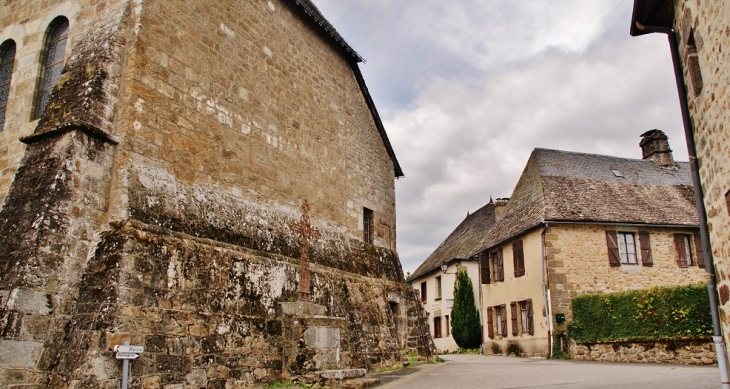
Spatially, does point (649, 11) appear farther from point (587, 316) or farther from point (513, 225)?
point (513, 225)

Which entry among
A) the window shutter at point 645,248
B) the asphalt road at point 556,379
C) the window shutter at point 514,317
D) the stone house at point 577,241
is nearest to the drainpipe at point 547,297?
the stone house at point 577,241

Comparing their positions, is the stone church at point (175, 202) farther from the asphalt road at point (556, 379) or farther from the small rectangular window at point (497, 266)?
the small rectangular window at point (497, 266)

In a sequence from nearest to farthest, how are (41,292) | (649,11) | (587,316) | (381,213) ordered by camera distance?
(41,292) < (649,11) < (381,213) < (587,316)

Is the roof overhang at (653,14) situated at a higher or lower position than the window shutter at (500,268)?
higher

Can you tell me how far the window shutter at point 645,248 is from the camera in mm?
18234

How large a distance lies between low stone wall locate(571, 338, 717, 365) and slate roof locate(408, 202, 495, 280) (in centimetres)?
1246

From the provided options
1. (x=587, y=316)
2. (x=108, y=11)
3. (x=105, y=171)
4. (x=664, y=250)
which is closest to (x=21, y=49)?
(x=108, y=11)

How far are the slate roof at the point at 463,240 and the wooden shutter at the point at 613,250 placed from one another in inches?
410

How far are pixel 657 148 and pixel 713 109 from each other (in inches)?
778

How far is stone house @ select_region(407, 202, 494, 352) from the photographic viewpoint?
28.3m

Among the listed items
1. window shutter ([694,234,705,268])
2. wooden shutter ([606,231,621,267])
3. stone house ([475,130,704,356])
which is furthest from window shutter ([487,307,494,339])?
window shutter ([694,234,705,268])

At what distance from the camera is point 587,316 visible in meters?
16.1

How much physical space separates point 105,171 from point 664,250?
17.6m

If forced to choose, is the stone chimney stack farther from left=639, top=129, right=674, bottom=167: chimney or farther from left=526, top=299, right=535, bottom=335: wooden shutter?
left=526, top=299, right=535, bottom=335: wooden shutter
